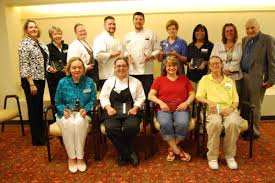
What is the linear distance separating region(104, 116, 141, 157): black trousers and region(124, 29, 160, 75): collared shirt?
2.69 ft

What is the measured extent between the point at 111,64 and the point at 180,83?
38.4 inches

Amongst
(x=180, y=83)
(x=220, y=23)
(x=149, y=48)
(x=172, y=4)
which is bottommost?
(x=180, y=83)

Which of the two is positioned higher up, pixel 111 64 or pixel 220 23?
pixel 220 23

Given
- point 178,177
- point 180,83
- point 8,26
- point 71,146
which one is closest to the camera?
point 178,177

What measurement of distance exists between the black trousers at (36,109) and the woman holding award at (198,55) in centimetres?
199

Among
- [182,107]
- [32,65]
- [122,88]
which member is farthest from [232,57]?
[32,65]

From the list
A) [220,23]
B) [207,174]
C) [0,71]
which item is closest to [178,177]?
[207,174]

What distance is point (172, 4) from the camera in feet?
16.4

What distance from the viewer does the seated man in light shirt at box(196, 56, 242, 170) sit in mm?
3238

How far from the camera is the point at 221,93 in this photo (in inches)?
136

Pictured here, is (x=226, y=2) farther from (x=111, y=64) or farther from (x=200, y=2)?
(x=111, y=64)

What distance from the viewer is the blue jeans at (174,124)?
335cm

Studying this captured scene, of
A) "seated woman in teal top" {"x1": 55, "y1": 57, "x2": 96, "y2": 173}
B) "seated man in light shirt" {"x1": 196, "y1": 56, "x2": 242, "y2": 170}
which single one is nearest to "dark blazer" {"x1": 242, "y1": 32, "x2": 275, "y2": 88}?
"seated man in light shirt" {"x1": 196, "y1": 56, "x2": 242, "y2": 170}

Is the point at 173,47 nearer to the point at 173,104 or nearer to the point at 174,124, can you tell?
the point at 173,104
